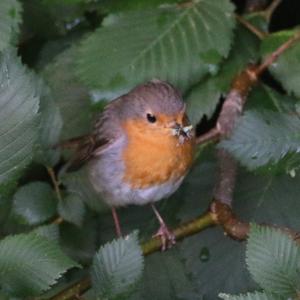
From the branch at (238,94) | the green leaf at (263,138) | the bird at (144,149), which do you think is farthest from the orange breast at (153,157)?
the green leaf at (263,138)

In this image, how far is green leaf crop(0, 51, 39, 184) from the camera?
186cm

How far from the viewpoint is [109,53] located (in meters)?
2.83

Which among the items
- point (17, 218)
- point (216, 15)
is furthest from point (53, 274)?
point (216, 15)

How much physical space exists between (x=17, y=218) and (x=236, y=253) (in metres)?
0.76

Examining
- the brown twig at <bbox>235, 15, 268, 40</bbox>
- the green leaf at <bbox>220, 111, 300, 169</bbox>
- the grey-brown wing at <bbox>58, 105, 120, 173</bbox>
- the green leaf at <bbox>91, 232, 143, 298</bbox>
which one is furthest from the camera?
the brown twig at <bbox>235, 15, 268, 40</bbox>

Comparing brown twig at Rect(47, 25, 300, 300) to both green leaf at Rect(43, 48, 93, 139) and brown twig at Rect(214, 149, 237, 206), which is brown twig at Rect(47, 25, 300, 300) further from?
green leaf at Rect(43, 48, 93, 139)

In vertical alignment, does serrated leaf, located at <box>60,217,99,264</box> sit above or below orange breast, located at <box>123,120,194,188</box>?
below

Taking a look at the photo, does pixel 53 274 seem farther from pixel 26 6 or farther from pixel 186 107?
pixel 26 6

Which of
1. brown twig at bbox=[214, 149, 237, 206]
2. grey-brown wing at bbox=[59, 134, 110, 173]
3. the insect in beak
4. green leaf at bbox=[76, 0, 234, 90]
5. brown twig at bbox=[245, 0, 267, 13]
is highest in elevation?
green leaf at bbox=[76, 0, 234, 90]

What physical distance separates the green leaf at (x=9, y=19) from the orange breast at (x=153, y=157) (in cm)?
57

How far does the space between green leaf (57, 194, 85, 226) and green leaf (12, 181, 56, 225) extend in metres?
0.03

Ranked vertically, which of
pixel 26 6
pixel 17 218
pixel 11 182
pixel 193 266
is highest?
pixel 11 182

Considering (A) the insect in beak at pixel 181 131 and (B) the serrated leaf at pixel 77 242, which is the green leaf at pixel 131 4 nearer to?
(A) the insect in beak at pixel 181 131

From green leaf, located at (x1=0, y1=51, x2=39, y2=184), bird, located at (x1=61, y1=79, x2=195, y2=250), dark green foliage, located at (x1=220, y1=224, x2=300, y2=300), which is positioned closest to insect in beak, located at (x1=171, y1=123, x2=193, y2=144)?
bird, located at (x1=61, y1=79, x2=195, y2=250)
